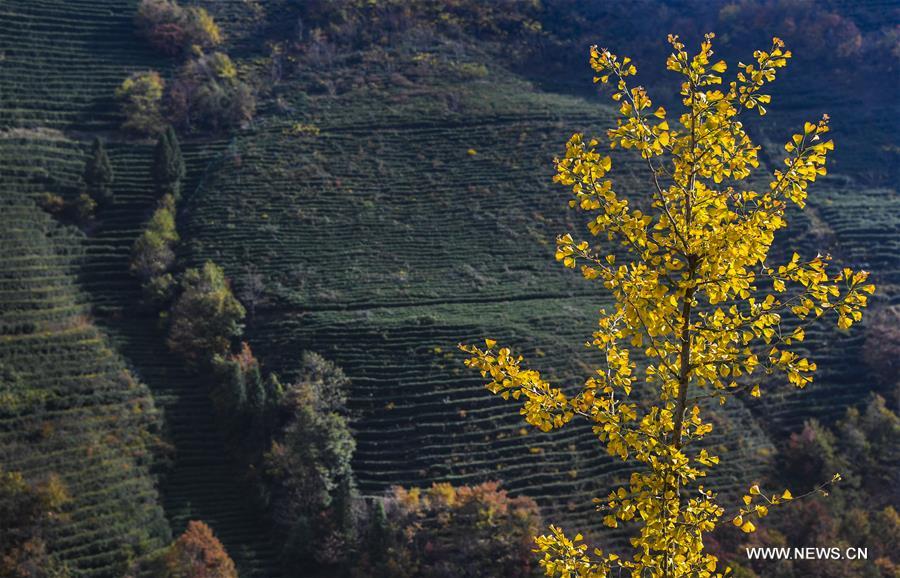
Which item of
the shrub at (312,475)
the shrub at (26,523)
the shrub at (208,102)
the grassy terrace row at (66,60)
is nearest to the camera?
the shrub at (26,523)

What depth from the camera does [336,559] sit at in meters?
31.6

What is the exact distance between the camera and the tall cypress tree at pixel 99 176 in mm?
48656

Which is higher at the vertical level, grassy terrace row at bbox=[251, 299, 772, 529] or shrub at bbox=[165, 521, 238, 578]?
grassy terrace row at bbox=[251, 299, 772, 529]

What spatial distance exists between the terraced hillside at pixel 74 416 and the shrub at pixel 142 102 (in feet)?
49.0

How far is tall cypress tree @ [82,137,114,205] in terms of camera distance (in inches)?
1916

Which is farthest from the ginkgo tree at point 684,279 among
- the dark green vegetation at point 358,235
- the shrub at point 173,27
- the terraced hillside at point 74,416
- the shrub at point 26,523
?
the shrub at point 173,27

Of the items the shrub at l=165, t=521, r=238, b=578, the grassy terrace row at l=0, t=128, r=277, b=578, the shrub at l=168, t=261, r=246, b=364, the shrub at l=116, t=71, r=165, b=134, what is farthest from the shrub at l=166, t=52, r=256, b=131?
the shrub at l=165, t=521, r=238, b=578

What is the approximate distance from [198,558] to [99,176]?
2868 centimetres

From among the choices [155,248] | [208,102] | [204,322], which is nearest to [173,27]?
[208,102]

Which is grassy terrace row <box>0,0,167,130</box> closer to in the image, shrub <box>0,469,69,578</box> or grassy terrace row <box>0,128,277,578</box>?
grassy terrace row <box>0,128,277,578</box>

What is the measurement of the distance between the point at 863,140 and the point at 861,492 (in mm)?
37121

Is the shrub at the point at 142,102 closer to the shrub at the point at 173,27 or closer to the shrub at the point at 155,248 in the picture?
the shrub at the point at 173,27

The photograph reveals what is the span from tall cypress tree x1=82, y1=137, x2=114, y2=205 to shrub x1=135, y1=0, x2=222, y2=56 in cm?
1785

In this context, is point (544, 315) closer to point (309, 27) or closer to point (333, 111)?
point (333, 111)
